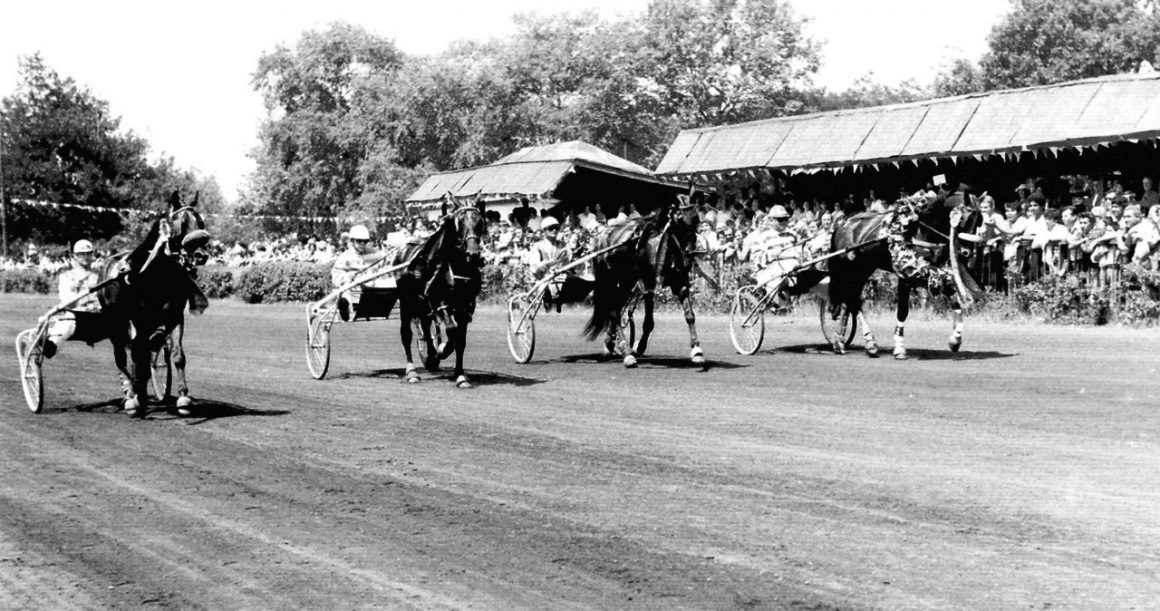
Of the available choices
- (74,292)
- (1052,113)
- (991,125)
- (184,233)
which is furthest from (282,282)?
(184,233)

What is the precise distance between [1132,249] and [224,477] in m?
14.2

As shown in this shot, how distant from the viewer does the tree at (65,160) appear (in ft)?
226

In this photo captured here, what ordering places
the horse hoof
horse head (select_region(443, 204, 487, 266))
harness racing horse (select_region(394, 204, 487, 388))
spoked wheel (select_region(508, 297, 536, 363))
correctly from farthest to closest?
spoked wheel (select_region(508, 297, 536, 363))
harness racing horse (select_region(394, 204, 487, 388))
horse head (select_region(443, 204, 487, 266))
the horse hoof

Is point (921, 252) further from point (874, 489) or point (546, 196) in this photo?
point (546, 196)

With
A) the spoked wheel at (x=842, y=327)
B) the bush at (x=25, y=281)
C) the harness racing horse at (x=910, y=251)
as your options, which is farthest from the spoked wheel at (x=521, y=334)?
the bush at (x=25, y=281)

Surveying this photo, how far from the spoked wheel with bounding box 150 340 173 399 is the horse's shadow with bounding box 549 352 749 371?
5375 millimetres

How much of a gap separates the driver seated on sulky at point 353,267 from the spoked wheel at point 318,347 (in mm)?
228

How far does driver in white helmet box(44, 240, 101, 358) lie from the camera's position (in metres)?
12.9

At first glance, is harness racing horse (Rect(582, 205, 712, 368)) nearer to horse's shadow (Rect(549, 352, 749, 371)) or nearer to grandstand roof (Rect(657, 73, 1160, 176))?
horse's shadow (Rect(549, 352, 749, 371))

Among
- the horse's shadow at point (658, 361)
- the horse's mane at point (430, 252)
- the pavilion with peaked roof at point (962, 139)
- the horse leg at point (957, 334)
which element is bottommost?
the horse's shadow at point (658, 361)

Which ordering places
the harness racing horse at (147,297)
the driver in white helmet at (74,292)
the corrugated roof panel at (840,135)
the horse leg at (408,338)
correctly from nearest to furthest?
the harness racing horse at (147,297)
the driver in white helmet at (74,292)
the horse leg at (408,338)
the corrugated roof panel at (840,135)

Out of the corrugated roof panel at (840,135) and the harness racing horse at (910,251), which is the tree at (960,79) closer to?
the corrugated roof panel at (840,135)

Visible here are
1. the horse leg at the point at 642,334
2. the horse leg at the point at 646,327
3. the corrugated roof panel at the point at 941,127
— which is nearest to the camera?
the horse leg at the point at 642,334

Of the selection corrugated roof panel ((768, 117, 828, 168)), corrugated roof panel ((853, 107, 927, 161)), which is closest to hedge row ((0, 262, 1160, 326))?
corrugated roof panel ((853, 107, 927, 161))
